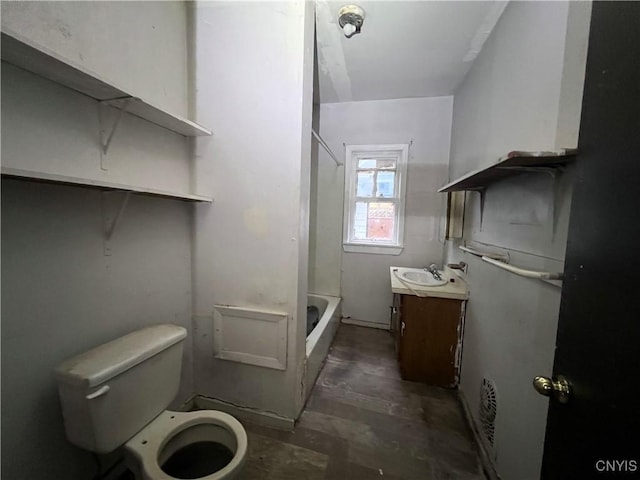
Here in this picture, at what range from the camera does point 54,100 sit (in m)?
0.86

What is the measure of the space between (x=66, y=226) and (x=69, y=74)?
54 centimetres

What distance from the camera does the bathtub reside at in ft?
5.67

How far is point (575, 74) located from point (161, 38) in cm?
185

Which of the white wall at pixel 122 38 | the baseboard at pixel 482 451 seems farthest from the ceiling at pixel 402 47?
the baseboard at pixel 482 451

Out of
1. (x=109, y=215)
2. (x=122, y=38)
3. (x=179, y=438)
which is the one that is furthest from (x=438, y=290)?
(x=122, y=38)

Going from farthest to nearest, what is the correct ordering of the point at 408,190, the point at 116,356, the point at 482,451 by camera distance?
1. the point at 408,190
2. the point at 482,451
3. the point at 116,356

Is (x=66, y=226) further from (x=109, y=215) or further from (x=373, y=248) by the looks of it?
(x=373, y=248)

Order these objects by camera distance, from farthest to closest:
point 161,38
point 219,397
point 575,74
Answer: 1. point 219,397
2. point 161,38
3. point 575,74

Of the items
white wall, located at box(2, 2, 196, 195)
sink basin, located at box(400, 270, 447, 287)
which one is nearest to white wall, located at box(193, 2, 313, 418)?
white wall, located at box(2, 2, 196, 195)

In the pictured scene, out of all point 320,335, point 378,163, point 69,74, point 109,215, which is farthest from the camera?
point 378,163

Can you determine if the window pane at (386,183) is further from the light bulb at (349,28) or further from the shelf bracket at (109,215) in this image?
the shelf bracket at (109,215)

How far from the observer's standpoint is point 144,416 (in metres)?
1.00

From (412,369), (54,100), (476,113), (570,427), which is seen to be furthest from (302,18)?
(412,369)

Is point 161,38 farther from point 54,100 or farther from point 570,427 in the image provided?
point 570,427
